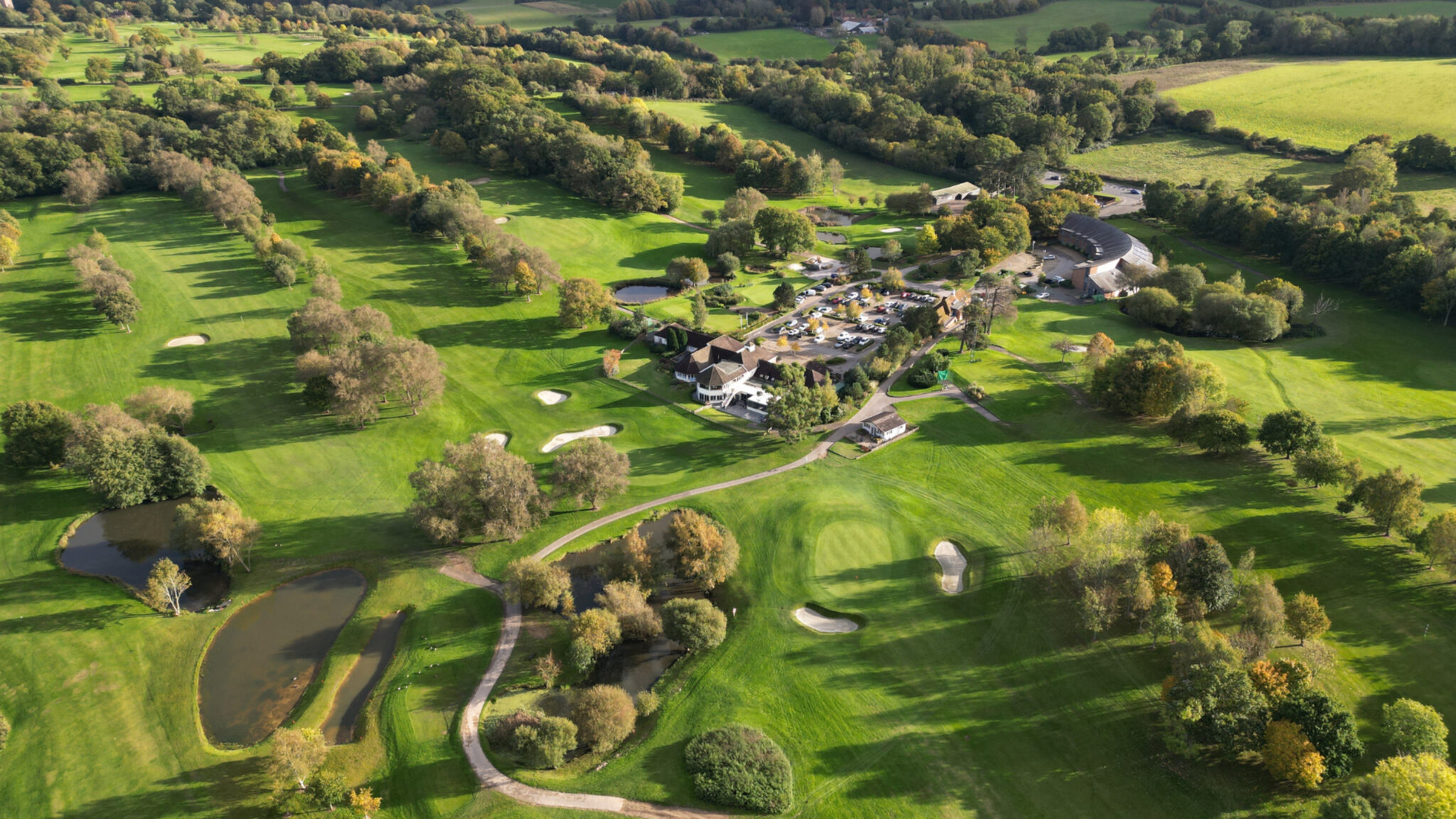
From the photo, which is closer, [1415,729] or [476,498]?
[1415,729]

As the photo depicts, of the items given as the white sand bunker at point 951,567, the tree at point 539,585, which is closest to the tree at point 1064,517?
the white sand bunker at point 951,567

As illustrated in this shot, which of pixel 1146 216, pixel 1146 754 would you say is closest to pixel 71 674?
pixel 1146 754

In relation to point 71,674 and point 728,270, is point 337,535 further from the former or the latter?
point 728,270

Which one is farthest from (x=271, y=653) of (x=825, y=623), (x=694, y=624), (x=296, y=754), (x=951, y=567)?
(x=951, y=567)

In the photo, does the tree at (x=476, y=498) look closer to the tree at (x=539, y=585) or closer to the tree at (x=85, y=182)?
the tree at (x=539, y=585)

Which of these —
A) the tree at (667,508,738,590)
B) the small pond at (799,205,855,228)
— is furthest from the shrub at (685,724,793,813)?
the small pond at (799,205,855,228)

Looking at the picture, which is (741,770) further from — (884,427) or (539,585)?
(884,427)

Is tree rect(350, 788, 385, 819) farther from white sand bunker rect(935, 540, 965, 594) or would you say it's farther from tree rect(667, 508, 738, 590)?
white sand bunker rect(935, 540, 965, 594)
